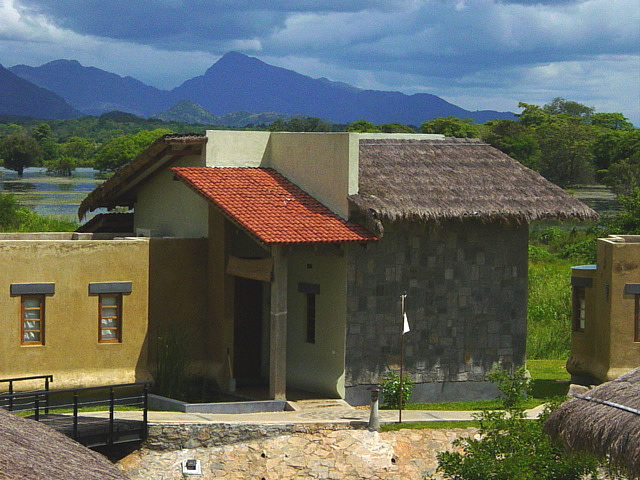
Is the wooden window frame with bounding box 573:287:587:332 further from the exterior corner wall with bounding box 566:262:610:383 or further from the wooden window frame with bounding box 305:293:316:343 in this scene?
the wooden window frame with bounding box 305:293:316:343

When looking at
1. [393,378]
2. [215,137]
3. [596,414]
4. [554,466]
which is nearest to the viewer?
[596,414]

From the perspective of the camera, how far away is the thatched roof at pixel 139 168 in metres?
23.5

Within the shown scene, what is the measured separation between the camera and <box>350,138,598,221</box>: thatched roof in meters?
21.5

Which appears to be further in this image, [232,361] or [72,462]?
[232,361]

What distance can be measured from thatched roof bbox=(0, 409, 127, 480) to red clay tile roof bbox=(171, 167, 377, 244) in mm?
6439

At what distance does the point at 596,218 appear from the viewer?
22578mm

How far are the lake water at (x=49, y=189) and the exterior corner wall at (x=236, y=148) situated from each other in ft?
106

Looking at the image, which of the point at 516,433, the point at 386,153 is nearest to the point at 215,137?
the point at 386,153

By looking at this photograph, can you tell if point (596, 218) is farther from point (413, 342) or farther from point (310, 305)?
point (310, 305)

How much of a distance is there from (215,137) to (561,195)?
707 cm

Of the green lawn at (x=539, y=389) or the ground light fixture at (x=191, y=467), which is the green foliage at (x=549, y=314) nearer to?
the green lawn at (x=539, y=389)

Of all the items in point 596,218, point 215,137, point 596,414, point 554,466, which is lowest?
point 554,466

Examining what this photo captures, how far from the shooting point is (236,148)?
23812 mm

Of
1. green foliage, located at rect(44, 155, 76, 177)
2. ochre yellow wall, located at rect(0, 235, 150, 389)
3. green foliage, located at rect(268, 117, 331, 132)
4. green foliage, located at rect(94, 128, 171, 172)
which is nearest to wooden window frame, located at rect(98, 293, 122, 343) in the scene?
ochre yellow wall, located at rect(0, 235, 150, 389)
